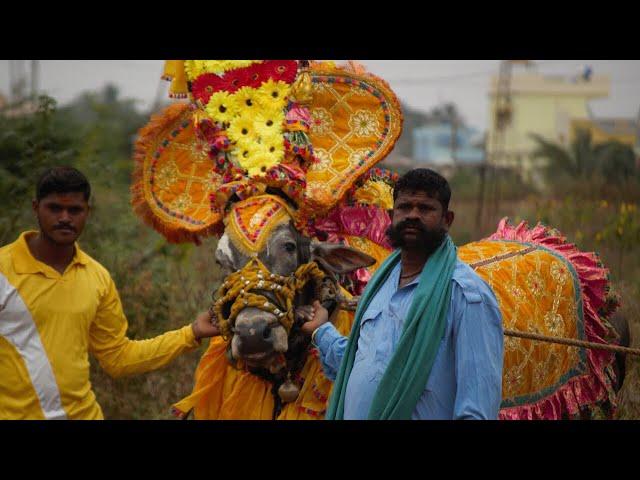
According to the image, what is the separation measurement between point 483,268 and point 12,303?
8.23 ft

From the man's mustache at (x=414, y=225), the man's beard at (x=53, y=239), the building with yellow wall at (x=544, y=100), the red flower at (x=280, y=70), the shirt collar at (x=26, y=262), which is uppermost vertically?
the building with yellow wall at (x=544, y=100)

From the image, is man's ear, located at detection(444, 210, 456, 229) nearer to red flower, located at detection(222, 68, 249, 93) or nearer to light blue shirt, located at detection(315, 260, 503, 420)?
light blue shirt, located at detection(315, 260, 503, 420)

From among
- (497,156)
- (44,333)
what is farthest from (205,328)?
(497,156)

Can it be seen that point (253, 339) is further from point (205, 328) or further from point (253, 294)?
point (205, 328)

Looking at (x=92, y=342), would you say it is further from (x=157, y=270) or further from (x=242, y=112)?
(x=157, y=270)

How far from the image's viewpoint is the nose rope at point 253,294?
14.2 feet

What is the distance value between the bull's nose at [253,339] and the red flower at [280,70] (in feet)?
5.13

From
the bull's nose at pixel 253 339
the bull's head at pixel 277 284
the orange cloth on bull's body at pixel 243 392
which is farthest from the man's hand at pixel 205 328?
the orange cloth on bull's body at pixel 243 392

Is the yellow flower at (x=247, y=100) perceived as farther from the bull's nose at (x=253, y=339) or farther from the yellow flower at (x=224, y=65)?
the bull's nose at (x=253, y=339)

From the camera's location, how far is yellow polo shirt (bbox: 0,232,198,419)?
13.4ft

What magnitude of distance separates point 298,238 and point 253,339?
767 millimetres

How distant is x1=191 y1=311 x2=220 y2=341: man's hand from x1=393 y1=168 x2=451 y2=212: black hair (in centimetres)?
154

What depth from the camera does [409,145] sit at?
37875mm

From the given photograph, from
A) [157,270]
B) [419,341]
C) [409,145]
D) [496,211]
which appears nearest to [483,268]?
[419,341]
